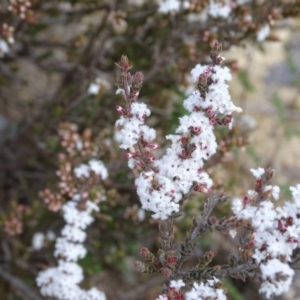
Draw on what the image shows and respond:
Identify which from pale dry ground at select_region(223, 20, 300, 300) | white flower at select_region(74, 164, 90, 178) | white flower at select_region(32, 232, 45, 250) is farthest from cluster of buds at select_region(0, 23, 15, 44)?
pale dry ground at select_region(223, 20, 300, 300)

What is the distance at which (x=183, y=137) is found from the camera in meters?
1.58

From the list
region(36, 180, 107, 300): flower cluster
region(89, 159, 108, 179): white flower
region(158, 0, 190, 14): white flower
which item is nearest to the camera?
region(36, 180, 107, 300): flower cluster

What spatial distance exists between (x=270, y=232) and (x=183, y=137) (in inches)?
13.9

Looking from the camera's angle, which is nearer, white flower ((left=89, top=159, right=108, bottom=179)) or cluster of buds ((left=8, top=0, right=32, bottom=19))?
white flower ((left=89, top=159, right=108, bottom=179))

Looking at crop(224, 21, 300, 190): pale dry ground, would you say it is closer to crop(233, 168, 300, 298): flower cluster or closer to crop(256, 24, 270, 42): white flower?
crop(256, 24, 270, 42): white flower

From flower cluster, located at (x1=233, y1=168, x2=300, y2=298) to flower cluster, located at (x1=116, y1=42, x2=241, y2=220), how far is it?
0.50 ft

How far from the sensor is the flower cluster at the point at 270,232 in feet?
4.88

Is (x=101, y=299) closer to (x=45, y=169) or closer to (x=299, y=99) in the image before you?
(x=45, y=169)

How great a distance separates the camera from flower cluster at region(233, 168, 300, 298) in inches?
58.6

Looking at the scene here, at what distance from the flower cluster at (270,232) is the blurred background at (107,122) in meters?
0.96

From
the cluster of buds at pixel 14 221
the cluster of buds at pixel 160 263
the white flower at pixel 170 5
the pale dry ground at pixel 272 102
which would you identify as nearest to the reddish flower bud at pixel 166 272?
the cluster of buds at pixel 160 263

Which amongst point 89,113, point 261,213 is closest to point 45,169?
point 89,113

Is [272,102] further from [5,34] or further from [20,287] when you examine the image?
[20,287]

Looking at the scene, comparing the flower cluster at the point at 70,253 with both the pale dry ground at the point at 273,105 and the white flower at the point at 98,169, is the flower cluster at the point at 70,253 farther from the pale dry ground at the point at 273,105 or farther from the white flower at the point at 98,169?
the pale dry ground at the point at 273,105
